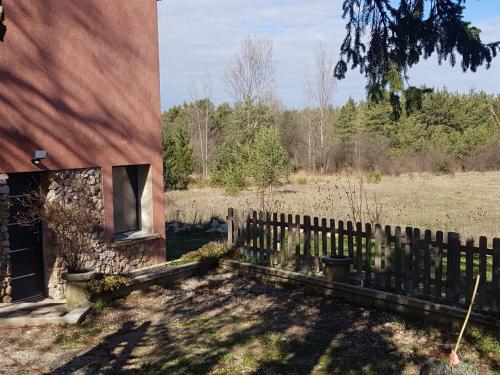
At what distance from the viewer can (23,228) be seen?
7914 millimetres

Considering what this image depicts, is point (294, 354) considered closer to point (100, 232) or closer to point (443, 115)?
point (100, 232)

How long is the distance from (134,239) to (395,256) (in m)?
A: 5.09

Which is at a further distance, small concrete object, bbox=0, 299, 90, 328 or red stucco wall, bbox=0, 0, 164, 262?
red stucco wall, bbox=0, 0, 164, 262

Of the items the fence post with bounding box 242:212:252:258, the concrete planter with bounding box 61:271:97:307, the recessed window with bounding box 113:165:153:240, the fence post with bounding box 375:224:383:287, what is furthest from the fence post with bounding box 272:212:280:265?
the concrete planter with bounding box 61:271:97:307

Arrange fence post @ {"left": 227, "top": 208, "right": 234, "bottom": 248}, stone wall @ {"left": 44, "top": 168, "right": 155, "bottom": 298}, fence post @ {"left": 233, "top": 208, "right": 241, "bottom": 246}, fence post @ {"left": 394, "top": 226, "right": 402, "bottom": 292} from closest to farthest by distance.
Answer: fence post @ {"left": 394, "top": 226, "right": 402, "bottom": 292} < stone wall @ {"left": 44, "top": 168, "right": 155, "bottom": 298} < fence post @ {"left": 233, "top": 208, "right": 241, "bottom": 246} < fence post @ {"left": 227, "top": 208, "right": 234, "bottom": 248}

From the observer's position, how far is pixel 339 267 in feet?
25.8

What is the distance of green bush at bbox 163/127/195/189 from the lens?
30156mm

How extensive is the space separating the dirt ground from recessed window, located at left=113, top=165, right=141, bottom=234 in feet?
7.89

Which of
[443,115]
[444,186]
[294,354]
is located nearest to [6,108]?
[294,354]

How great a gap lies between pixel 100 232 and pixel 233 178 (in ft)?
50.1

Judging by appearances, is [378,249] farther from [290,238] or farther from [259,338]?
[259,338]

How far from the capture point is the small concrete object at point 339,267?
25.7 feet

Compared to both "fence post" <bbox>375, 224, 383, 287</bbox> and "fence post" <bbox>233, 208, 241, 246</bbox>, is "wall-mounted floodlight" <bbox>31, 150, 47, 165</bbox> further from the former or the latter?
"fence post" <bbox>375, 224, 383, 287</bbox>

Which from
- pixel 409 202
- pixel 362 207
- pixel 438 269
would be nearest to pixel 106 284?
pixel 438 269
